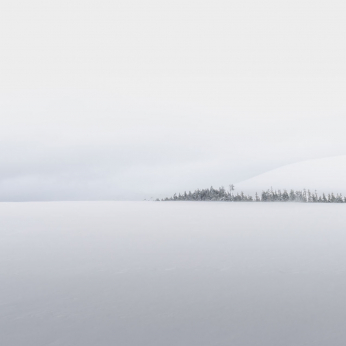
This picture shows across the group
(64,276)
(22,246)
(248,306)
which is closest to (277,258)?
(248,306)

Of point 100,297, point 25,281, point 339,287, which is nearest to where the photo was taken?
point 100,297

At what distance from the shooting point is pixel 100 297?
1497cm

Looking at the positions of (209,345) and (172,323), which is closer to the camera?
(209,345)

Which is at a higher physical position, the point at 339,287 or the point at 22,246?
the point at 22,246

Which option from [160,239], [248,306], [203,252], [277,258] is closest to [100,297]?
[248,306]

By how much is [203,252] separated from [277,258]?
771 centimetres

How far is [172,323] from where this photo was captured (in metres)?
11.9

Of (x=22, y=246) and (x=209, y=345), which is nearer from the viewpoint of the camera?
(x=209, y=345)

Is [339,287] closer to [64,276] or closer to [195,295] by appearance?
[195,295]

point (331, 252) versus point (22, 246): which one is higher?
point (22, 246)

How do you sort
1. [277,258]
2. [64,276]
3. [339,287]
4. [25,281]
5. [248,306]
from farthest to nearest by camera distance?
1. [277,258]
2. [64,276]
3. [25,281]
4. [339,287]
5. [248,306]

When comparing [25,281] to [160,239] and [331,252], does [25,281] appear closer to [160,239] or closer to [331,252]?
[160,239]

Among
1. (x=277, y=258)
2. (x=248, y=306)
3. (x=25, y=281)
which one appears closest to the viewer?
(x=248, y=306)

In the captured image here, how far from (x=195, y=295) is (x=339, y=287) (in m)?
9.58
